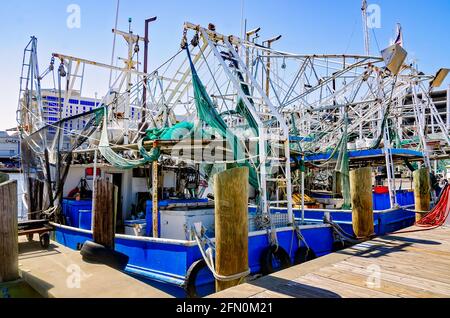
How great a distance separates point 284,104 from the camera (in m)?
11.5

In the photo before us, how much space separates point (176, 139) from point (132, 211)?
4.49 meters

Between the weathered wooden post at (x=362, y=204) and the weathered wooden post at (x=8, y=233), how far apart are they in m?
7.36

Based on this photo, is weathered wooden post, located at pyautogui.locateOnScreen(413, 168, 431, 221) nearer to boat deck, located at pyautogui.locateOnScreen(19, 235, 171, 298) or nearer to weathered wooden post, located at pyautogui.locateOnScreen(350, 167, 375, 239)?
weathered wooden post, located at pyautogui.locateOnScreen(350, 167, 375, 239)

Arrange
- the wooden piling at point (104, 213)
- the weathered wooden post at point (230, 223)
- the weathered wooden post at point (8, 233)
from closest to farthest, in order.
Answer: the weathered wooden post at point (8, 233), the weathered wooden post at point (230, 223), the wooden piling at point (104, 213)

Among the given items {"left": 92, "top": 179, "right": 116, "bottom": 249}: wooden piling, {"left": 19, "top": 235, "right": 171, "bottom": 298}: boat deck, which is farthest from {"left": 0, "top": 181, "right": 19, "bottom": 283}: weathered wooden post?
{"left": 92, "top": 179, "right": 116, "bottom": 249}: wooden piling

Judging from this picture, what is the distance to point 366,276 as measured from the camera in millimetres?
5004

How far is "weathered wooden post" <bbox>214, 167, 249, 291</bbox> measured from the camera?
15.1 ft

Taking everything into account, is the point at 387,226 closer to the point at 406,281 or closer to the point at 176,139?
the point at 406,281

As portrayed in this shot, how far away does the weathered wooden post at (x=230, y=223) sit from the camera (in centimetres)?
461

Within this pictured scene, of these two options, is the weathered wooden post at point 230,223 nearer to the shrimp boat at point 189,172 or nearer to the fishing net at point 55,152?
the shrimp boat at point 189,172

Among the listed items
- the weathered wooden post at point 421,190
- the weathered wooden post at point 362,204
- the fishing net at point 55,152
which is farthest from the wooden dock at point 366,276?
the fishing net at point 55,152

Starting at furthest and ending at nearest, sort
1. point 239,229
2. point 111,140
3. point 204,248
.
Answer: point 111,140 → point 204,248 → point 239,229

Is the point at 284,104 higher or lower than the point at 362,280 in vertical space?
higher

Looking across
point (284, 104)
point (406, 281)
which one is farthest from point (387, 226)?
point (406, 281)
